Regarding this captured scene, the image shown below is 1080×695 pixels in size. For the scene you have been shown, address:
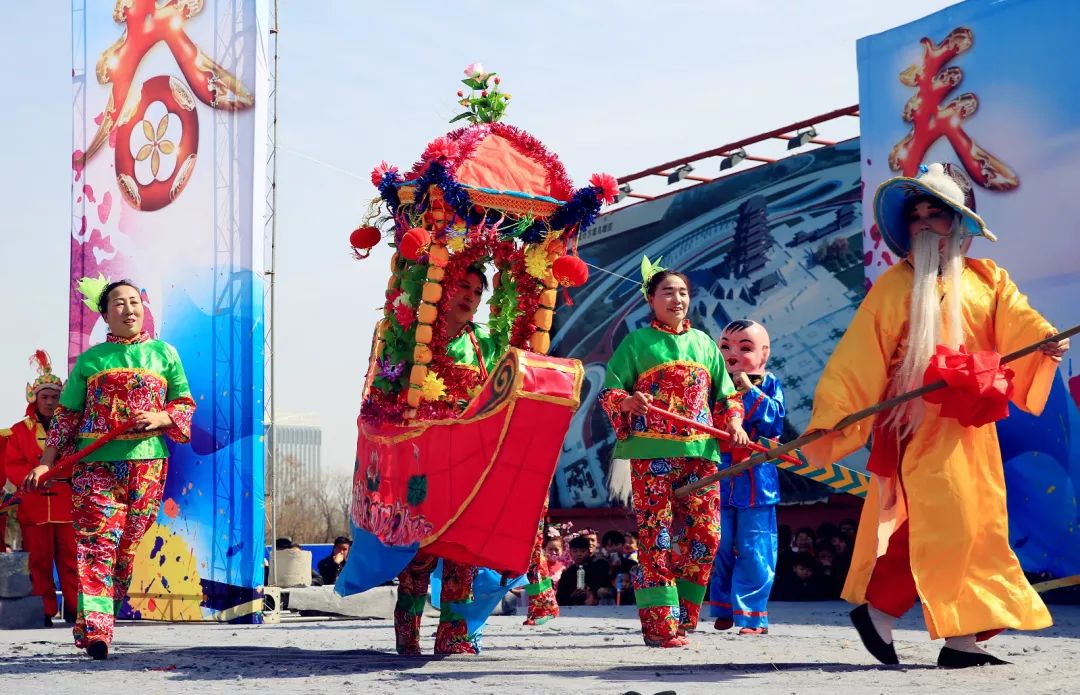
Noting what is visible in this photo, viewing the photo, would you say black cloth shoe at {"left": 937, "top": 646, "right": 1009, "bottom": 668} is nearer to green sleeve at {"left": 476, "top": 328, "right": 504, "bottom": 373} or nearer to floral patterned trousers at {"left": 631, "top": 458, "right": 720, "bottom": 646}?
floral patterned trousers at {"left": 631, "top": 458, "right": 720, "bottom": 646}

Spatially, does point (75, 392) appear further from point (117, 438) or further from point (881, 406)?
point (881, 406)

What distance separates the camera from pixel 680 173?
1405 centimetres

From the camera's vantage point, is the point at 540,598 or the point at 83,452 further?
the point at 540,598

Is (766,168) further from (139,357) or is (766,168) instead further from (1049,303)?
(139,357)

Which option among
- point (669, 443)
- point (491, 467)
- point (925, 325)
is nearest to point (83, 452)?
point (491, 467)

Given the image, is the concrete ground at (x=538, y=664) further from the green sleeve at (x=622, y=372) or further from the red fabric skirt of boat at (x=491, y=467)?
the green sleeve at (x=622, y=372)

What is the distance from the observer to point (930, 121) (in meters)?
9.83

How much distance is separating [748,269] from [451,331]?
24.4ft

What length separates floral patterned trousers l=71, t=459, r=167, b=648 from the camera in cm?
632

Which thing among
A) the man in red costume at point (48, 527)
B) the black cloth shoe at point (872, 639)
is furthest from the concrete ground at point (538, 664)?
the man in red costume at point (48, 527)

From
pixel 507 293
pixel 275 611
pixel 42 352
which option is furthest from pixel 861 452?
pixel 42 352

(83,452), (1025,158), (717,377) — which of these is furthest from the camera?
(1025,158)

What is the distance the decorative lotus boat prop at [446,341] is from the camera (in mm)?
5363

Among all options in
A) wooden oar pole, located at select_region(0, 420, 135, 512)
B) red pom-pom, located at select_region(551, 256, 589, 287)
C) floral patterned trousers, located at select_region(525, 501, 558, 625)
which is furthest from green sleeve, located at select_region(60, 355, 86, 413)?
floral patterned trousers, located at select_region(525, 501, 558, 625)
